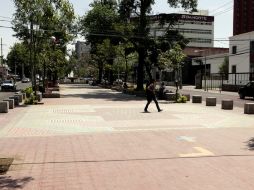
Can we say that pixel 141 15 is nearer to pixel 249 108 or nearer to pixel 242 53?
pixel 249 108

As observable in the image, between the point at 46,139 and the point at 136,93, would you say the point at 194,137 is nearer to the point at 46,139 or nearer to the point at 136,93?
the point at 46,139

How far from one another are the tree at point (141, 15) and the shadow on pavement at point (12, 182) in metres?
30.6

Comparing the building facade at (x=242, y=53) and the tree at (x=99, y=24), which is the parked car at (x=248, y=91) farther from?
the building facade at (x=242, y=53)

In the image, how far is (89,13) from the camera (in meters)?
69.5

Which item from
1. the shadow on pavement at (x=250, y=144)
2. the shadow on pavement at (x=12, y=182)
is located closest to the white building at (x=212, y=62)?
the shadow on pavement at (x=250, y=144)

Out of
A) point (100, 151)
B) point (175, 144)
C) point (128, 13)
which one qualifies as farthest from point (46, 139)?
point (128, 13)

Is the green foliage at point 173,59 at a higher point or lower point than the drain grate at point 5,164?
higher

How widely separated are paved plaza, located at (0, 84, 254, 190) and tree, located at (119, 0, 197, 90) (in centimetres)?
2090

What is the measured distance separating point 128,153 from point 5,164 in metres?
2.90

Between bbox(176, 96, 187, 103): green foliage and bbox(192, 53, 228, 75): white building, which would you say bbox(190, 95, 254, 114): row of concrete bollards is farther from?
bbox(192, 53, 228, 75): white building

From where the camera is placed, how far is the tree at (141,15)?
128 feet

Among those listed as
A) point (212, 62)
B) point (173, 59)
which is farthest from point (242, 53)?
point (173, 59)

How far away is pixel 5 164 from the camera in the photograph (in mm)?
9578

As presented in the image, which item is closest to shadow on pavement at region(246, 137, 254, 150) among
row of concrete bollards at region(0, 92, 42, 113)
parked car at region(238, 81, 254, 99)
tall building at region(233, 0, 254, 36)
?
row of concrete bollards at region(0, 92, 42, 113)
